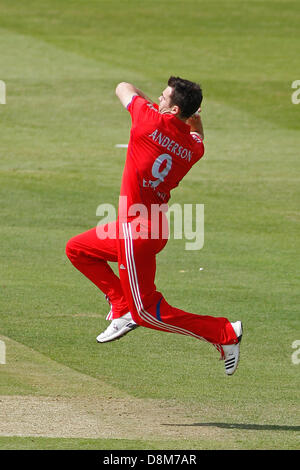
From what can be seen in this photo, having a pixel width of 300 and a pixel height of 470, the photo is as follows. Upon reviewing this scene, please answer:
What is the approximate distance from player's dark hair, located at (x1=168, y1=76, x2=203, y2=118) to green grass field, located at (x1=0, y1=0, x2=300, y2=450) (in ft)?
8.83

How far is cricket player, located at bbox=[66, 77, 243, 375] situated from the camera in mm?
8969

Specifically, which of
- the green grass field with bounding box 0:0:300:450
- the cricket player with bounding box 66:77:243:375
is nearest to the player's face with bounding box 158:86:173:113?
the cricket player with bounding box 66:77:243:375

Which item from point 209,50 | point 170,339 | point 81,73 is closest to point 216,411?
point 170,339

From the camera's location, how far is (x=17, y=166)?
877 inches

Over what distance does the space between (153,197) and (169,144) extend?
0.49 metres

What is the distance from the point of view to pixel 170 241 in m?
17.4

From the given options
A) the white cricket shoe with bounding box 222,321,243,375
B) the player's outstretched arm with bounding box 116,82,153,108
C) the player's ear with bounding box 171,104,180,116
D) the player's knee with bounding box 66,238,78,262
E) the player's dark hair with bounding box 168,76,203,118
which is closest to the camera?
the player's dark hair with bounding box 168,76,203,118

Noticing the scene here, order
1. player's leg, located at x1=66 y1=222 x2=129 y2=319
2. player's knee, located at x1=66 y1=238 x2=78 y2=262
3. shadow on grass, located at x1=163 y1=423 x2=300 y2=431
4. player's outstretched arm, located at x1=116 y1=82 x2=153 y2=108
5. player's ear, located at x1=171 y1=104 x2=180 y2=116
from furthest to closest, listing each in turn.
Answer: player's knee, located at x1=66 y1=238 x2=78 y2=262 < player's leg, located at x1=66 y1=222 x2=129 y2=319 < player's outstretched arm, located at x1=116 y1=82 x2=153 y2=108 < player's ear, located at x1=171 y1=104 x2=180 y2=116 < shadow on grass, located at x1=163 y1=423 x2=300 y2=431

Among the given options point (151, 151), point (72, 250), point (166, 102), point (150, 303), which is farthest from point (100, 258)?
point (166, 102)

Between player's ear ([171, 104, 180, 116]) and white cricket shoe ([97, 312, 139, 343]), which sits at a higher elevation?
player's ear ([171, 104, 180, 116])

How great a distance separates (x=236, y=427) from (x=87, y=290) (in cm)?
578

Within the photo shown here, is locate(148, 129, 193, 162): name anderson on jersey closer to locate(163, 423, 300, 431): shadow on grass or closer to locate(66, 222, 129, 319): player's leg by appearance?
locate(66, 222, 129, 319): player's leg

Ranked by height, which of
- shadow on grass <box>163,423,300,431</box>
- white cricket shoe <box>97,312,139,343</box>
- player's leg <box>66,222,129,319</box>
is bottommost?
shadow on grass <box>163,423,300,431</box>

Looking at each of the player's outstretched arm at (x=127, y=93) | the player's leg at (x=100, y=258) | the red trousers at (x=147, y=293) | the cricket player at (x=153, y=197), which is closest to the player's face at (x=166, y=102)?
the cricket player at (x=153, y=197)
